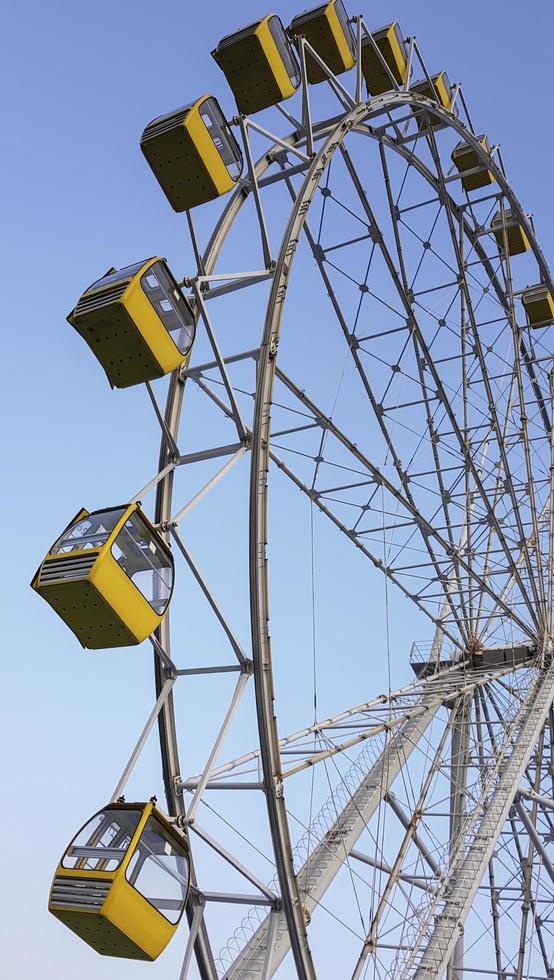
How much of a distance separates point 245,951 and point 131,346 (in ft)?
21.8

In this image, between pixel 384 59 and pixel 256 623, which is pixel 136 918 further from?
pixel 384 59

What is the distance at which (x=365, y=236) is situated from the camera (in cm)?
1623

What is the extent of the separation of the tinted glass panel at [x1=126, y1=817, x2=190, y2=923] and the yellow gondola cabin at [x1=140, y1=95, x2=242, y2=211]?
22.1 ft

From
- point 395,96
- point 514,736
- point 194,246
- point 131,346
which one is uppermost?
point 395,96

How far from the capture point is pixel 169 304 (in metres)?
10.5

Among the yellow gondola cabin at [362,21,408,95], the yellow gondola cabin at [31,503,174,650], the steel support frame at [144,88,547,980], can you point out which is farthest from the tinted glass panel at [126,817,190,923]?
the yellow gondola cabin at [362,21,408,95]

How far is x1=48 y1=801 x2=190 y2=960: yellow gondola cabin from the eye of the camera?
8.31 meters

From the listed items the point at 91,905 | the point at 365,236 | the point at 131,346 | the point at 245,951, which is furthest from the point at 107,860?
the point at 365,236

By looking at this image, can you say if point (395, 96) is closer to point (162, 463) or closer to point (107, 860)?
point (162, 463)

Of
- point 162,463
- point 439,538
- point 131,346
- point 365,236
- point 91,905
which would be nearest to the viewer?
point 91,905

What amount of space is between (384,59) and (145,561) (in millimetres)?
10362

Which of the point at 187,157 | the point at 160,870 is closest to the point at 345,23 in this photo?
the point at 187,157

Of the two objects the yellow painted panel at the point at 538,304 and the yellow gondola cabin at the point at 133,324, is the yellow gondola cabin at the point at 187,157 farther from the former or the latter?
the yellow painted panel at the point at 538,304

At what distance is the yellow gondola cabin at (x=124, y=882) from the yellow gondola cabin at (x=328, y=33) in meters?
10.8
